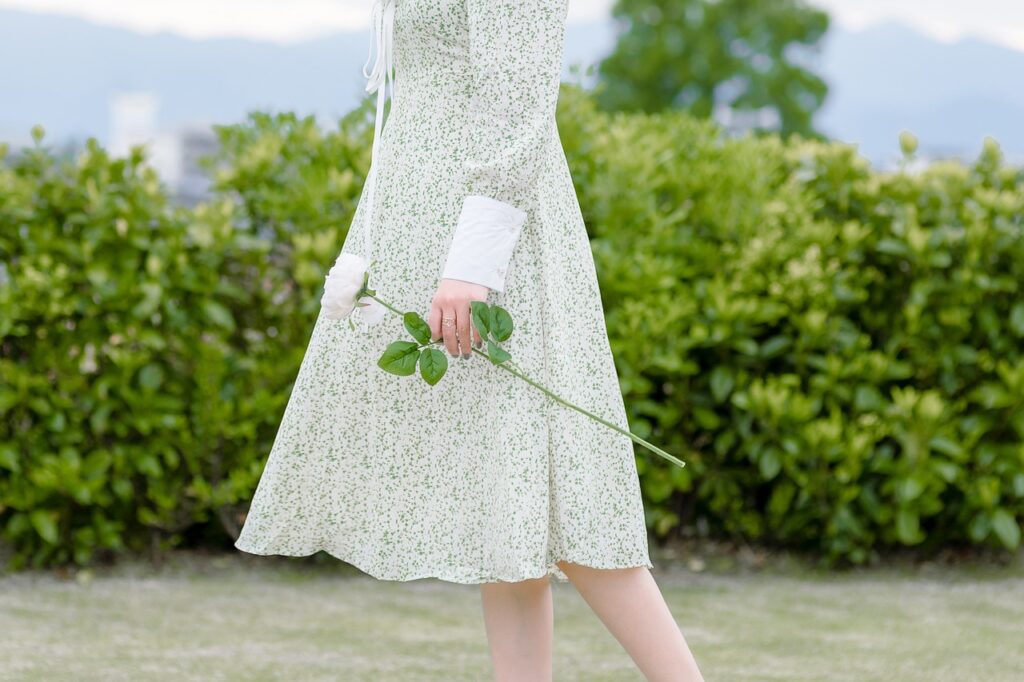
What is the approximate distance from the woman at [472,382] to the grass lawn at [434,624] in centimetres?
101

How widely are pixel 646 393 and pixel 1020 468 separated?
3.79 ft

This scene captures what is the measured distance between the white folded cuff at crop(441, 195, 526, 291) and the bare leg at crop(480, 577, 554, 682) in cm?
60

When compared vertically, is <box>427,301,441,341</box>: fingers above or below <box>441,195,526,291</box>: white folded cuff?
below

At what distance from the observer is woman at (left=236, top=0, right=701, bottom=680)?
1746 mm

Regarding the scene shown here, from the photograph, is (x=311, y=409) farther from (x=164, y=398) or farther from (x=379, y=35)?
(x=164, y=398)

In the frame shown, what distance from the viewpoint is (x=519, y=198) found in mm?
1772

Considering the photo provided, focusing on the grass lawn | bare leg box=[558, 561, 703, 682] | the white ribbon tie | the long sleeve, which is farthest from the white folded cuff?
the grass lawn

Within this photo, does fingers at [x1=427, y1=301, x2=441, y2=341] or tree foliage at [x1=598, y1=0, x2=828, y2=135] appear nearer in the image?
fingers at [x1=427, y1=301, x2=441, y2=341]

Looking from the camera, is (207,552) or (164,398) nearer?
(164,398)

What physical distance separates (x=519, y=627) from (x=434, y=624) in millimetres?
1279

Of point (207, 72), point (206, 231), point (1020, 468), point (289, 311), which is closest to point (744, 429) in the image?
point (1020, 468)

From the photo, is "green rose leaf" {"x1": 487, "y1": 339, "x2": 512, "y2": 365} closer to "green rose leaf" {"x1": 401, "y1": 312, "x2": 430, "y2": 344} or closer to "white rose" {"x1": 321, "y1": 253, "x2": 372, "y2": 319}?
"green rose leaf" {"x1": 401, "y1": 312, "x2": 430, "y2": 344}

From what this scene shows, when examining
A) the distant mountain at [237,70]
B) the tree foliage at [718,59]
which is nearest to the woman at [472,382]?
the tree foliage at [718,59]

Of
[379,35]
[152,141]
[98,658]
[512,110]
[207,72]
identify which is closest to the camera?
[512,110]
